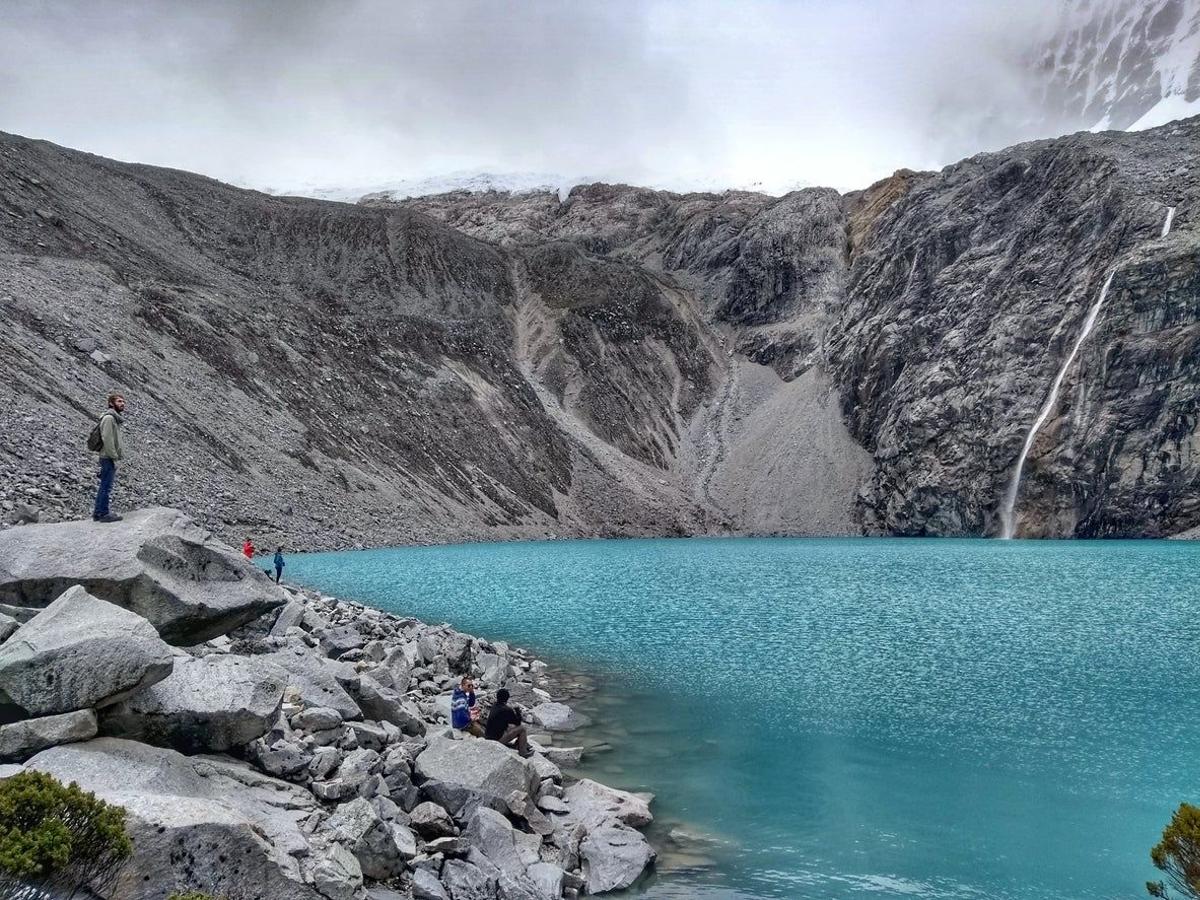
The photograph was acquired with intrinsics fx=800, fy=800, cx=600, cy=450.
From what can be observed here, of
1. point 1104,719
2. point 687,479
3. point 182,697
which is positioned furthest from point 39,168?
point 1104,719

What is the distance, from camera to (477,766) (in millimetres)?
11234

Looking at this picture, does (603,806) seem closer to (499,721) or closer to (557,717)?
(499,721)

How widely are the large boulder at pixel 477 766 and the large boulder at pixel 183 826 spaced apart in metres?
2.43

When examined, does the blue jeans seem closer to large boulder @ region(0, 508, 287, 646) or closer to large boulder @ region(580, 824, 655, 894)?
large boulder @ region(0, 508, 287, 646)

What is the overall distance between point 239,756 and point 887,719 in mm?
13194

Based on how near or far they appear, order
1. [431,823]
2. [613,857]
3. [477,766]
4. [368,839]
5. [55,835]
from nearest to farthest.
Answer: [55,835]
[368,839]
[431,823]
[613,857]
[477,766]

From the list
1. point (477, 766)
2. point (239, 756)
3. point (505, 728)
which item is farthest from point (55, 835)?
point (505, 728)

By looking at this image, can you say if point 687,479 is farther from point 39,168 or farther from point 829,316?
point 39,168

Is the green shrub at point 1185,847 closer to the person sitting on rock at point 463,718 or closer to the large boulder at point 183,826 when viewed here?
the large boulder at point 183,826

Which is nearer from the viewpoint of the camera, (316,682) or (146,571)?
(146,571)

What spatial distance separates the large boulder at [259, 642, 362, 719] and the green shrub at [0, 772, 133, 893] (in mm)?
5939

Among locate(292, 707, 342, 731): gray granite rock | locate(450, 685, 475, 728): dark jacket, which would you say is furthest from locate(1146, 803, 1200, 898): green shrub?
locate(450, 685, 475, 728): dark jacket

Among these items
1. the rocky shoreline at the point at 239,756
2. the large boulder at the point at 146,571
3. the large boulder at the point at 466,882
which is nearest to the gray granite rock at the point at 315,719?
the rocky shoreline at the point at 239,756

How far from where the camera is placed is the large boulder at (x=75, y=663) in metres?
8.02
